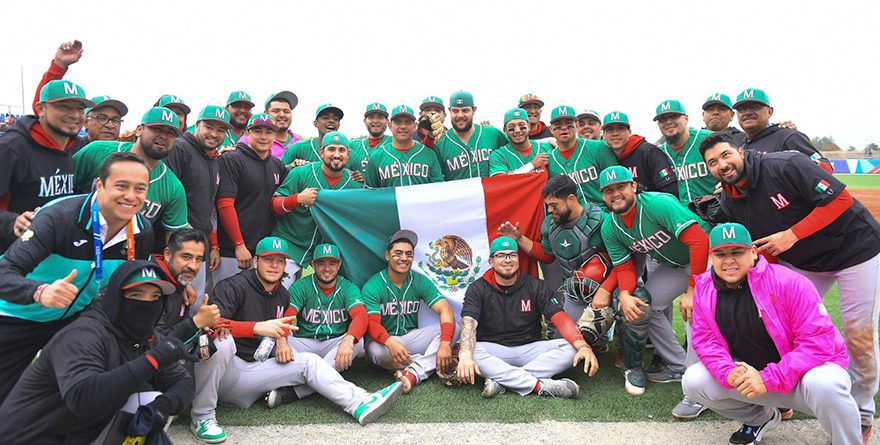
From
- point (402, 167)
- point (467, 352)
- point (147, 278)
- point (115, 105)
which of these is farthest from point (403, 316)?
point (115, 105)

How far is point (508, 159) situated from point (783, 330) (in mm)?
3826

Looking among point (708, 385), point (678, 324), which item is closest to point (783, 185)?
point (708, 385)

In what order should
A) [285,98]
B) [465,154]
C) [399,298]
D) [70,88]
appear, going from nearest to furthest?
[70,88] < [399,298] < [465,154] < [285,98]

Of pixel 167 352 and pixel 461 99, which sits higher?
pixel 461 99

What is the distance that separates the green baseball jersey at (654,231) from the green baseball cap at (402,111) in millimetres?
2750

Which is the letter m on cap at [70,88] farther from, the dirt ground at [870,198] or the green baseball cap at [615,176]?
the dirt ground at [870,198]

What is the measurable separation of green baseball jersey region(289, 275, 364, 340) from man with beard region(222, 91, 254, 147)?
2.41m

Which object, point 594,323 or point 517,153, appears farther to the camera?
point 517,153

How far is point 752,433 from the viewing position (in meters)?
4.41

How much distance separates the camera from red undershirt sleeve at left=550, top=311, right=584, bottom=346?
5723mm

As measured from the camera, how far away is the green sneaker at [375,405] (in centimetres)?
482

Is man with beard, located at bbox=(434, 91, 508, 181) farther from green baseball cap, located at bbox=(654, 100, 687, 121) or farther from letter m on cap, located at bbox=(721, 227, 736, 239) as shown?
letter m on cap, located at bbox=(721, 227, 736, 239)

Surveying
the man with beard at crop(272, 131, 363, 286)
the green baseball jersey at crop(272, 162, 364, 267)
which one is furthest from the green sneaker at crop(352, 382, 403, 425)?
the green baseball jersey at crop(272, 162, 364, 267)

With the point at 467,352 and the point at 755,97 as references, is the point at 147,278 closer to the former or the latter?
the point at 467,352
